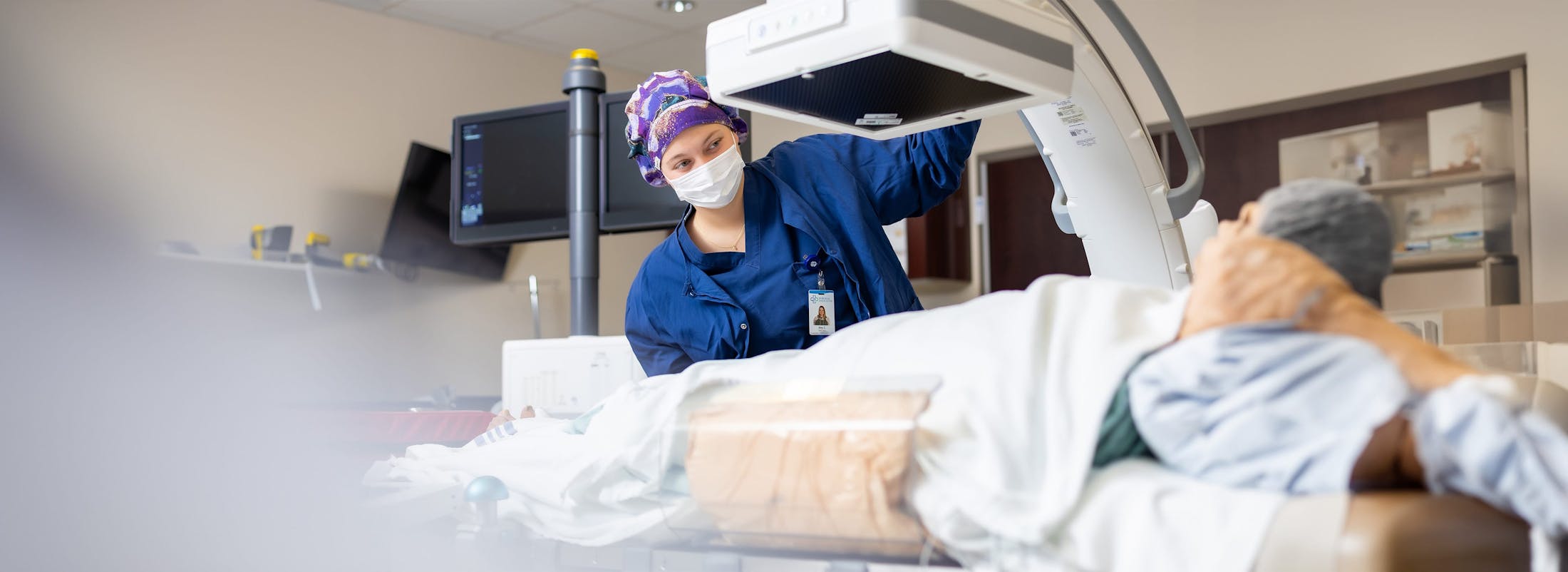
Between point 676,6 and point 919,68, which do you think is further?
point 676,6

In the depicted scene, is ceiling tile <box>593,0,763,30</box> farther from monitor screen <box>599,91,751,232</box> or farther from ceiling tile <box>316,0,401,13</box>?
monitor screen <box>599,91,751,232</box>

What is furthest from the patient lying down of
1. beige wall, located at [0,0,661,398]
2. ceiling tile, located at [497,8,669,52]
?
ceiling tile, located at [497,8,669,52]

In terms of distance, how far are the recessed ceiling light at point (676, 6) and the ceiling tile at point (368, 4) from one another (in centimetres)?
109

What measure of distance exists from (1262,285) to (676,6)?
4.09 m

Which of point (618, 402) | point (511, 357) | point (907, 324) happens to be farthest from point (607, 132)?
point (907, 324)

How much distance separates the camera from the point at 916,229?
4.61m

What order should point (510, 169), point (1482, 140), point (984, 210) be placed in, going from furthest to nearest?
point (984, 210), point (1482, 140), point (510, 169)

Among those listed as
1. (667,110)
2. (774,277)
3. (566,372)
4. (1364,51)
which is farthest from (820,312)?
(1364,51)

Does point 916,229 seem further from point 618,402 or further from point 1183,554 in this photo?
point 1183,554

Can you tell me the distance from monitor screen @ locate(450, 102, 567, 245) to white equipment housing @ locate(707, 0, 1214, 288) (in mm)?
2060

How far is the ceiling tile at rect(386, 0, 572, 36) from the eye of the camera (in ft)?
14.6

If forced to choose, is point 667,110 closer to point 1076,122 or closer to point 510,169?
point 1076,122

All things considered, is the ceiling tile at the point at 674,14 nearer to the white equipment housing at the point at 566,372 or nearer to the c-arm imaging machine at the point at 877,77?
the white equipment housing at the point at 566,372

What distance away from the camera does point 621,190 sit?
280cm
